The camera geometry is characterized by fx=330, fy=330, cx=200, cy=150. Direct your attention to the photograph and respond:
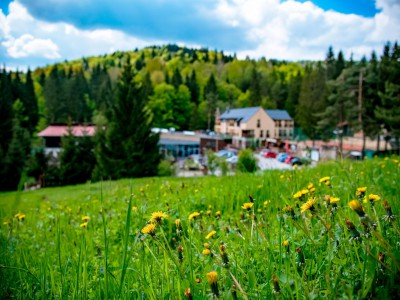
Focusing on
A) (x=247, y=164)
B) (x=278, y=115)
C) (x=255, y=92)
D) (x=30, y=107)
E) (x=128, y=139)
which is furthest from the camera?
(x=255, y=92)

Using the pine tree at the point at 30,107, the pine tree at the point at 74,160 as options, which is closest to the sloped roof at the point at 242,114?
the pine tree at the point at 74,160

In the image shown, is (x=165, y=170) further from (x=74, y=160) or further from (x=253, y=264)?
(x=253, y=264)

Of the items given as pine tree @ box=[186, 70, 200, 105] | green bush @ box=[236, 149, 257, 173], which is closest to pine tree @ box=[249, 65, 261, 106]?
pine tree @ box=[186, 70, 200, 105]

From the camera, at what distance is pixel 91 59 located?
Result: 189625mm

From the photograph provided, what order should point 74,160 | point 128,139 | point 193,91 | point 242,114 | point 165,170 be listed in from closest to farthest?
1. point 165,170
2. point 128,139
3. point 74,160
4. point 242,114
5. point 193,91

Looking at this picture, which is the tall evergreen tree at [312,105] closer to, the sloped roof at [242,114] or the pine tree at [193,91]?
the sloped roof at [242,114]

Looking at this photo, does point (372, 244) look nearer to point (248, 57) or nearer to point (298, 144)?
point (298, 144)

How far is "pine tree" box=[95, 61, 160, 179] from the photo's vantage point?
24266 mm

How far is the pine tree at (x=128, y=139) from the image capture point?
2427cm

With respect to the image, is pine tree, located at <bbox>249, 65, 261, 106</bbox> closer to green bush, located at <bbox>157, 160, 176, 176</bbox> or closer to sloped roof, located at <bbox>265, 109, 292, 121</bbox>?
sloped roof, located at <bbox>265, 109, 292, 121</bbox>

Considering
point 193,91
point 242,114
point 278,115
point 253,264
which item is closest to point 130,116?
point 253,264

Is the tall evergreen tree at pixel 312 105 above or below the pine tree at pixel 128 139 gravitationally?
above

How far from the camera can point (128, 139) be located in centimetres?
2458

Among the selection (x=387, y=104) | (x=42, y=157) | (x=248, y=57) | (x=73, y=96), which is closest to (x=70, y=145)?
(x=42, y=157)
